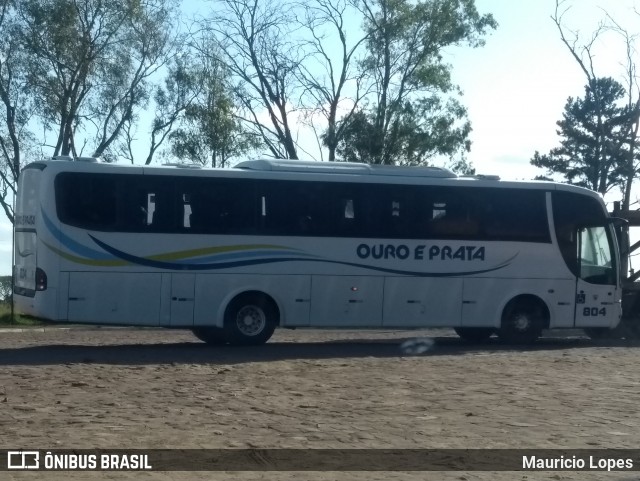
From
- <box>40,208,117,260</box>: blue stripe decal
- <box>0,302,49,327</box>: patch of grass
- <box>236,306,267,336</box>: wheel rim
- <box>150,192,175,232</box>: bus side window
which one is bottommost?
<box>0,302,49,327</box>: patch of grass

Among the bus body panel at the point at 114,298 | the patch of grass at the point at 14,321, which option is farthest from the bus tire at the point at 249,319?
the patch of grass at the point at 14,321

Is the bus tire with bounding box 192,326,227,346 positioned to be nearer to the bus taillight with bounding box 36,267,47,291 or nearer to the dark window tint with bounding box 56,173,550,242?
the dark window tint with bounding box 56,173,550,242

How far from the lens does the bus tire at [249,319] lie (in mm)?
19672

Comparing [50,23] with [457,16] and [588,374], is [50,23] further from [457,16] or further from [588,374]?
[588,374]

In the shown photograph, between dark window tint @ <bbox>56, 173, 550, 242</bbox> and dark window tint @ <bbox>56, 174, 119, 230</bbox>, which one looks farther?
dark window tint @ <bbox>56, 173, 550, 242</bbox>

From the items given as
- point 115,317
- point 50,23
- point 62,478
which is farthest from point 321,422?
point 50,23

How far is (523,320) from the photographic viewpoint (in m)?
21.5

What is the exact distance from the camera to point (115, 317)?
18.8 m

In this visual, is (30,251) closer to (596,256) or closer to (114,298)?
(114,298)

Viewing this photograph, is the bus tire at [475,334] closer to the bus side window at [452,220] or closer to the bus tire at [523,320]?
the bus tire at [523,320]

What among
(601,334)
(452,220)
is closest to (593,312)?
(601,334)

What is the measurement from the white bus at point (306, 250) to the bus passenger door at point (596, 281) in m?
0.03

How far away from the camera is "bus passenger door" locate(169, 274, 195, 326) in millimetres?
19234

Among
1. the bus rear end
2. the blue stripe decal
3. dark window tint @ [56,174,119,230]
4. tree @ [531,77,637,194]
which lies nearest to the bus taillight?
the bus rear end
